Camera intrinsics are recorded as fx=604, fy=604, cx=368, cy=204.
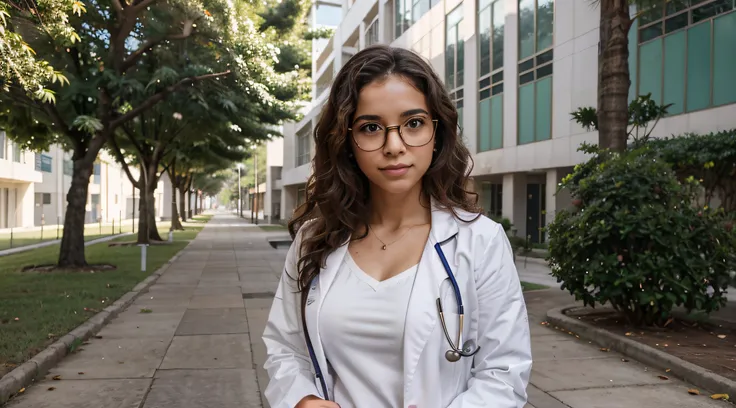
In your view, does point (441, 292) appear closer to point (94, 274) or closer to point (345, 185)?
point (345, 185)

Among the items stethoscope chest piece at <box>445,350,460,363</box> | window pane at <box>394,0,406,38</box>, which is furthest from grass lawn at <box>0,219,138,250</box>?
stethoscope chest piece at <box>445,350,460,363</box>

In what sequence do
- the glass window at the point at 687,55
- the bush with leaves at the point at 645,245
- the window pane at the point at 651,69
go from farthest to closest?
the window pane at the point at 651,69 → the glass window at the point at 687,55 → the bush with leaves at the point at 645,245

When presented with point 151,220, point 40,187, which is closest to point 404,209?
point 151,220

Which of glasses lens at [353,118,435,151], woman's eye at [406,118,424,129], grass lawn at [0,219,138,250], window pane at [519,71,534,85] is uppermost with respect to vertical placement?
window pane at [519,71,534,85]

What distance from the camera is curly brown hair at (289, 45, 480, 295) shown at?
1789 millimetres

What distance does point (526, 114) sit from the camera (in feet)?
74.0

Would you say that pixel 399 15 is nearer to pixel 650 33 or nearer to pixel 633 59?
pixel 633 59

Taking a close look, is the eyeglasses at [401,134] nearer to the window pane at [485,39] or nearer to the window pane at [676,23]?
the window pane at [676,23]

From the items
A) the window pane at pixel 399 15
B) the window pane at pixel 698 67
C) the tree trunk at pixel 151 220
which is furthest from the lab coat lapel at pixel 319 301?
the window pane at pixel 399 15

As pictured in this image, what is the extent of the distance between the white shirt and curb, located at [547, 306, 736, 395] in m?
4.40

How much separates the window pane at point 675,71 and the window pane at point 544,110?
5.07 meters

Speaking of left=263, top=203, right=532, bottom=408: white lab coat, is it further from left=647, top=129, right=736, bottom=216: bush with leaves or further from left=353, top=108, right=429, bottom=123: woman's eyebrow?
left=647, top=129, right=736, bottom=216: bush with leaves

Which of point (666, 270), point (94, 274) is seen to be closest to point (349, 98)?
point (666, 270)

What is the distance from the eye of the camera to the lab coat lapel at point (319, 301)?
69.1 inches
